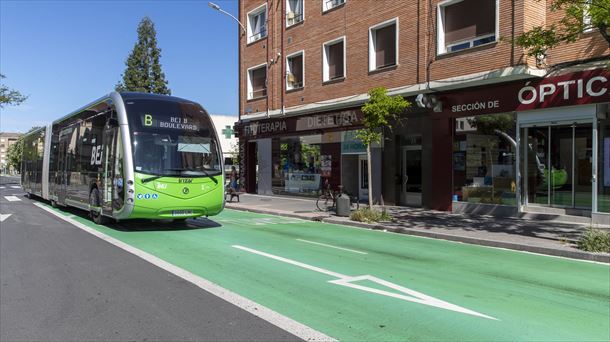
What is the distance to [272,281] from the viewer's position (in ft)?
21.4

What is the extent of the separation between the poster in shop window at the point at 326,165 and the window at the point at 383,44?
4.72 meters

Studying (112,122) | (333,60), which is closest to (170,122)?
(112,122)

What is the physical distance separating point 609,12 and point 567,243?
4485 millimetres

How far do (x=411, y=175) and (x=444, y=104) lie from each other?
→ 11.1ft

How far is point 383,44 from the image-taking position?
18.9 m

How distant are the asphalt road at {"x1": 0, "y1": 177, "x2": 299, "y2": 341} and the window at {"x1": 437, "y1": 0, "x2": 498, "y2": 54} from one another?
12.6 m

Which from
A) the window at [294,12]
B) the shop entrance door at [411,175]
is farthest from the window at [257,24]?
the shop entrance door at [411,175]

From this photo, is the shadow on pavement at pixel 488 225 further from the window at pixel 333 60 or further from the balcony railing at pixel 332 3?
the balcony railing at pixel 332 3

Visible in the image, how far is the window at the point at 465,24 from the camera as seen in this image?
49.6ft

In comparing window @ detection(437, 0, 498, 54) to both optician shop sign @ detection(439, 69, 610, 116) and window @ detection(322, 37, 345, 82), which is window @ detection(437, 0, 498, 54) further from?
window @ detection(322, 37, 345, 82)

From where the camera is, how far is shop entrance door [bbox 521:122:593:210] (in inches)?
524

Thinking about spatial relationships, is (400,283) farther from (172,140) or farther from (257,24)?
(257,24)

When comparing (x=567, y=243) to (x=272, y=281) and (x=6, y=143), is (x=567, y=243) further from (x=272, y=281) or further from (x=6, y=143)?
(x=6, y=143)

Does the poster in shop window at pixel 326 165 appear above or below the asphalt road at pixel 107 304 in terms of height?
A: above
